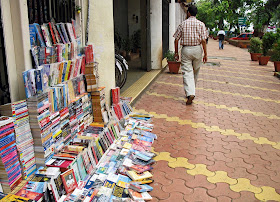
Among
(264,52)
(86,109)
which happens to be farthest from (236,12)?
(86,109)

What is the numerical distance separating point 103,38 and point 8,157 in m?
2.54

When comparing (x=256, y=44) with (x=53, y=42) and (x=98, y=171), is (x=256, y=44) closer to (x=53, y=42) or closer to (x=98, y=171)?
(x=53, y=42)

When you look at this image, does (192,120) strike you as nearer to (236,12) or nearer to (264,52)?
(264,52)

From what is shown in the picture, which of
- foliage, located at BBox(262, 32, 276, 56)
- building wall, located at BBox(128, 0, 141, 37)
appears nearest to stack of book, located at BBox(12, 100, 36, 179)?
building wall, located at BBox(128, 0, 141, 37)

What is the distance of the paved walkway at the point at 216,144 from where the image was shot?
2.97 meters

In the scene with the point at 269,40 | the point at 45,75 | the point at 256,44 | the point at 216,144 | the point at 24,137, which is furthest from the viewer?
the point at 256,44

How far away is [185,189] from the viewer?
9.77 feet

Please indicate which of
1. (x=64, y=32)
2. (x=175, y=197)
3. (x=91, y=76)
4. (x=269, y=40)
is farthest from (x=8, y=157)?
(x=269, y=40)

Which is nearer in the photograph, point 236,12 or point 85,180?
point 85,180

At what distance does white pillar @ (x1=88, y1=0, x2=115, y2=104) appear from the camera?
4.14 metres

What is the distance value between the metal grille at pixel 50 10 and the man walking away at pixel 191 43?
277cm

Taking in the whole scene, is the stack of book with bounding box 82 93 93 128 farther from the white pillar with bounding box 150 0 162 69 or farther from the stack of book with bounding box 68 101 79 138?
the white pillar with bounding box 150 0 162 69

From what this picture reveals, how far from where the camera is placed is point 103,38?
440cm

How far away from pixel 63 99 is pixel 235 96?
192 inches
